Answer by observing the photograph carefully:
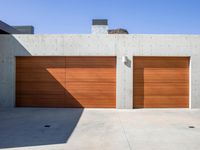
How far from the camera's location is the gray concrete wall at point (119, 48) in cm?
984

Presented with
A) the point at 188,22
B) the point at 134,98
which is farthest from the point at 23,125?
the point at 188,22

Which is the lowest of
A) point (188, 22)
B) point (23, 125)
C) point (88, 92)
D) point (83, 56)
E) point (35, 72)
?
point (23, 125)

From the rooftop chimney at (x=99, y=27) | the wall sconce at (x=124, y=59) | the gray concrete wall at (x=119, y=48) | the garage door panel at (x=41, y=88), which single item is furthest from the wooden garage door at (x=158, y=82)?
the garage door panel at (x=41, y=88)

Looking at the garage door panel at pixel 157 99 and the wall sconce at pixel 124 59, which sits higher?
the wall sconce at pixel 124 59

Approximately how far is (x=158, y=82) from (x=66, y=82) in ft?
13.2

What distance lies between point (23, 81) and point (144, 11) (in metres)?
7.57

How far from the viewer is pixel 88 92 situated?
1010 cm

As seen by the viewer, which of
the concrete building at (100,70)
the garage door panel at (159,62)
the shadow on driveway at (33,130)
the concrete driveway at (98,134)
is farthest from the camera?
the garage door panel at (159,62)

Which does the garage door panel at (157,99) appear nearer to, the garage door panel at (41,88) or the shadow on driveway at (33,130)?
the garage door panel at (41,88)

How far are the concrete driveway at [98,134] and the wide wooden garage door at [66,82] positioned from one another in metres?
2.66

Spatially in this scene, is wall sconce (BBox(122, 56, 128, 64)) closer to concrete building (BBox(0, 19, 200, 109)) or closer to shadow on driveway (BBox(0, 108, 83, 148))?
concrete building (BBox(0, 19, 200, 109))

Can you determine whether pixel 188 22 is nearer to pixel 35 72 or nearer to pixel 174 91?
pixel 174 91

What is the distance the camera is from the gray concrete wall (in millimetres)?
9836

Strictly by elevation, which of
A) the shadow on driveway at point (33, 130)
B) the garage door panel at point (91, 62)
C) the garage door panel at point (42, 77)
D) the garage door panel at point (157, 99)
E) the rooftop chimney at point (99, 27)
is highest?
the rooftop chimney at point (99, 27)
